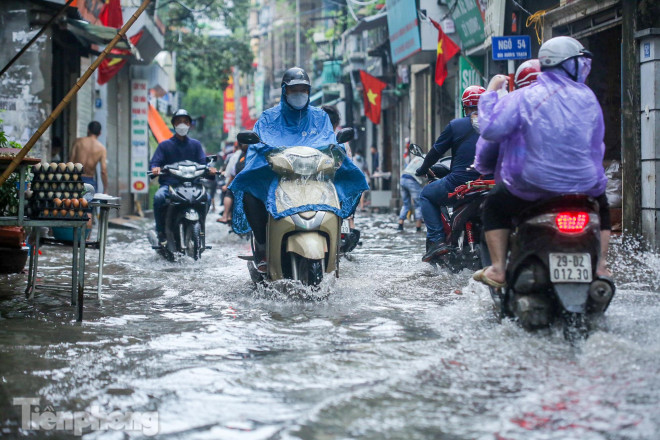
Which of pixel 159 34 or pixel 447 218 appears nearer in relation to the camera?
pixel 447 218

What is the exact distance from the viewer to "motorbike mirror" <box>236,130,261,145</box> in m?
6.77

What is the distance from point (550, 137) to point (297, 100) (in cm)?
290

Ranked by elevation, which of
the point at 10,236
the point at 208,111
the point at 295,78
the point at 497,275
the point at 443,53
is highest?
the point at 208,111

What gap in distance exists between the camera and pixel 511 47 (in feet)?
41.8

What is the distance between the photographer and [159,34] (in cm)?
2194

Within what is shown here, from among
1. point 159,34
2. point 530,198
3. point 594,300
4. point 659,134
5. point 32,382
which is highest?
point 159,34

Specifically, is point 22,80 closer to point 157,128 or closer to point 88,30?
point 88,30

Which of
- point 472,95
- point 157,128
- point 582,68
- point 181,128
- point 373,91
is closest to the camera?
point 582,68

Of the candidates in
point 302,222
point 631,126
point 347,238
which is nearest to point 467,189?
point 302,222

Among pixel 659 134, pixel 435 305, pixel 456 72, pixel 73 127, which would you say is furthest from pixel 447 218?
pixel 456 72

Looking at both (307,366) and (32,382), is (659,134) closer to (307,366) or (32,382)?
(307,366)

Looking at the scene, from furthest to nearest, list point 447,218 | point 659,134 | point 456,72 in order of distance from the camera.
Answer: point 456,72
point 659,134
point 447,218

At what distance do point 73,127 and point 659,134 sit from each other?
10.3m

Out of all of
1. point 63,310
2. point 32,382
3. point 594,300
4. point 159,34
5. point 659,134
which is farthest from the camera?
point 159,34
